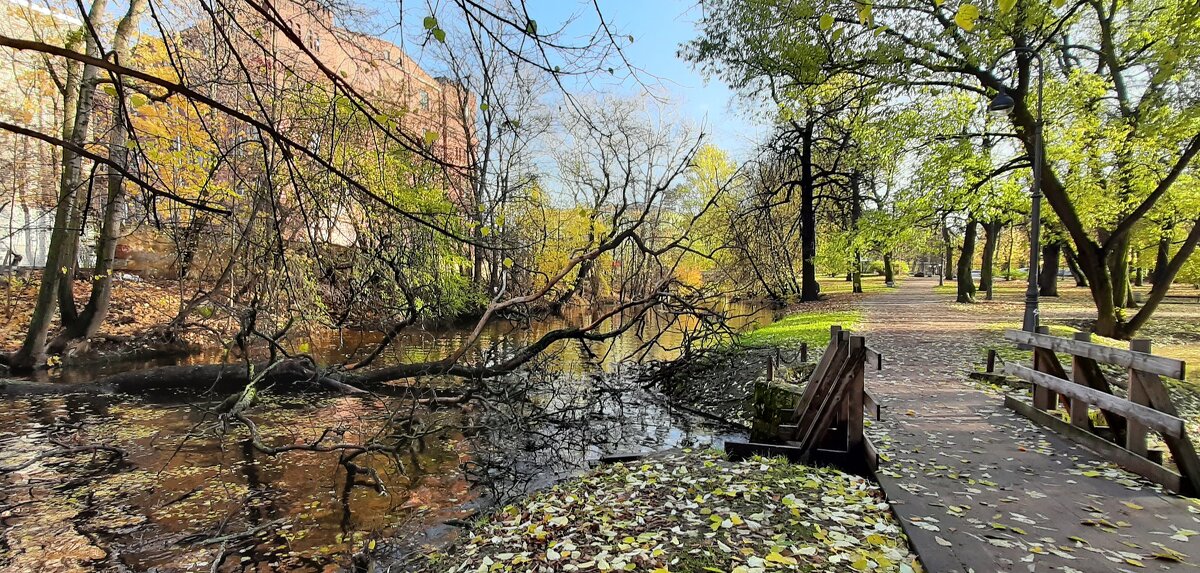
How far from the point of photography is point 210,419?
8.86 meters

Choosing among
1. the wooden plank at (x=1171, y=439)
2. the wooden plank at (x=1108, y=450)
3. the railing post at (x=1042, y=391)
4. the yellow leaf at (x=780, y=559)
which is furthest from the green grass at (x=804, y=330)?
the yellow leaf at (x=780, y=559)

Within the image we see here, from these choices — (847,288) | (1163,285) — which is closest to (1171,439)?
(1163,285)

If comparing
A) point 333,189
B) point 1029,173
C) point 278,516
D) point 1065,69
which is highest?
point 1065,69

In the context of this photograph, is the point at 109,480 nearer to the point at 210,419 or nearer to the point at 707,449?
the point at 210,419

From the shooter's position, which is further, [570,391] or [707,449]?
[570,391]

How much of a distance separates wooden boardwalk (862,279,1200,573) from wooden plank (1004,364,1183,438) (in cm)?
51

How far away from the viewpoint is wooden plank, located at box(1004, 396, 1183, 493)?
15.3 ft

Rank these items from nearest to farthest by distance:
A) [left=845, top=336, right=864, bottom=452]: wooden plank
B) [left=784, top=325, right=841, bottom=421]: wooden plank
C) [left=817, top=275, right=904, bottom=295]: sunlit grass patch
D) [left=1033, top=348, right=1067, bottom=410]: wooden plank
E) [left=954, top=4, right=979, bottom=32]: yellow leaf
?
[left=954, top=4, right=979, bottom=32]: yellow leaf → [left=845, top=336, right=864, bottom=452]: wooden plank → [left=784, top=325, right=841, bottom=421]: wooden plank → [left=1033, top=348, right=1067, bottom=410]: wooden plank → [left=817, top=275, right=904, bottom=295]: sunlit grass patch

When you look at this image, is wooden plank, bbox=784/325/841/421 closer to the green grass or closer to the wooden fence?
the wooden fence

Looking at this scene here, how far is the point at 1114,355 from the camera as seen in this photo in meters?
5.10

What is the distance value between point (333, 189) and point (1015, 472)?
6223mm

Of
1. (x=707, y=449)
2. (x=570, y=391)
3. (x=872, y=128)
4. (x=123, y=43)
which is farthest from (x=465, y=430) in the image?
(x=872, y=128)

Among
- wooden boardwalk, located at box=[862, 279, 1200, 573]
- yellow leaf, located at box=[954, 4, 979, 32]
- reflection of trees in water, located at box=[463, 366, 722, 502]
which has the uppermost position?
yellow leaf, located at box=[954, 4, 979, 32]

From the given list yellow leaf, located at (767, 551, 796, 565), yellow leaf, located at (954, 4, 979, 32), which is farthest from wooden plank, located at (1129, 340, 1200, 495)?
yellow leaf, located at (954, 4, 979, 32)
